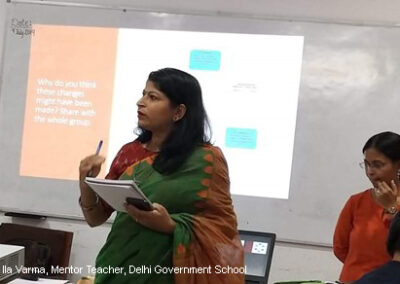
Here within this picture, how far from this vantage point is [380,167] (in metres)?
2.03

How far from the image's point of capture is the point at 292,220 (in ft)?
9.94

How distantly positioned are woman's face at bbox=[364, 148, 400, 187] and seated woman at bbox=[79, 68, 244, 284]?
0.78m

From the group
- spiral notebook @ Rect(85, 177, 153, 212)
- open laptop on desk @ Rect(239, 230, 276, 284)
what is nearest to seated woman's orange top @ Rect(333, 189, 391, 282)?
open laptop on desk @ Rect(239, 230, 276, 284)

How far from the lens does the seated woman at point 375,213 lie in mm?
1981

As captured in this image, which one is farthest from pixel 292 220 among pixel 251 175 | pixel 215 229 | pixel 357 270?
pixel 215 229

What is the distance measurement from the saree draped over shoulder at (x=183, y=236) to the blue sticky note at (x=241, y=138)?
1605 mm

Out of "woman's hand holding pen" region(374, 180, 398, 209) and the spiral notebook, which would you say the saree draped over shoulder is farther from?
"woman's hand holding pen" region(374, 180, 398, 209)

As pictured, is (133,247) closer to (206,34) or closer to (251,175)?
(251,175)

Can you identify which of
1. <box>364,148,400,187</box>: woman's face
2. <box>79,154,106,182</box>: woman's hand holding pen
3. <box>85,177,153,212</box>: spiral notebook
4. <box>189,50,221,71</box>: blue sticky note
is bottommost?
<box>85,177,153,212</box>: spiral notebook

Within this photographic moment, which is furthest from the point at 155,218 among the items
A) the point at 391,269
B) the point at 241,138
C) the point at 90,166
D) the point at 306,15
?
the point at 306,15

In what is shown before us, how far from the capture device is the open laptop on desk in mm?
2283

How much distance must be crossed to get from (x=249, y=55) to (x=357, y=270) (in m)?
1.49

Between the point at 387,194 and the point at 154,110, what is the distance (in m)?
0.97

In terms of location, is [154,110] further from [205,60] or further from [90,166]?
[205,60]
